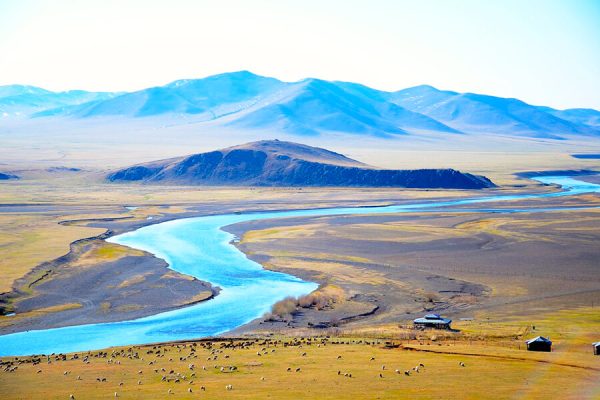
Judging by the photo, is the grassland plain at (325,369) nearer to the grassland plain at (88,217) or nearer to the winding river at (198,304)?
the winding river at (198,304)

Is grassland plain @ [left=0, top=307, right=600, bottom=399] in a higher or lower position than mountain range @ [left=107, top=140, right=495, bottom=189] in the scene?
lower

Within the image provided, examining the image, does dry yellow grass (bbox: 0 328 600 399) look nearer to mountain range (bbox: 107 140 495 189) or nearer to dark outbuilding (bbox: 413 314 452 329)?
dark outbuilding (bbox: 413 314 452 329)

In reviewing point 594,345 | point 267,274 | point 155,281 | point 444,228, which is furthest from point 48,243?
point 594,345

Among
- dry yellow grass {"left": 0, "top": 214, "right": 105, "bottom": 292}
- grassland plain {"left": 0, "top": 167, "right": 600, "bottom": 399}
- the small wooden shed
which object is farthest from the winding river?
the small wooden shed

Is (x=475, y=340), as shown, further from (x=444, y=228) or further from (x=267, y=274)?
(x=444, y=228)

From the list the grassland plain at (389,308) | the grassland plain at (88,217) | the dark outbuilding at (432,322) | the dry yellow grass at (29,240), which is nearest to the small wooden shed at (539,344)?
the grassland plain at (389,308)
